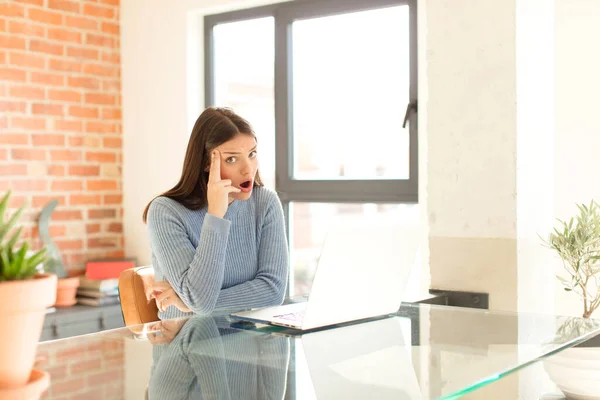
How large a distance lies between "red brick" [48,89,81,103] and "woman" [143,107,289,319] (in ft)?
5.18

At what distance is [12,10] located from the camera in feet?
11.7

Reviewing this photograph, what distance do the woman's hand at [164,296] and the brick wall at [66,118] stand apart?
174 cm

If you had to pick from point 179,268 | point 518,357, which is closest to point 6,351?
point 518,357

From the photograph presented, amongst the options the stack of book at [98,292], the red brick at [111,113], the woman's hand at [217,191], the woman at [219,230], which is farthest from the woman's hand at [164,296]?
the red brick at [111,113]

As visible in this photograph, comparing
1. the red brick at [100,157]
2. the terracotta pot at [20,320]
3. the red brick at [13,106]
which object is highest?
the red brick at [13,106]

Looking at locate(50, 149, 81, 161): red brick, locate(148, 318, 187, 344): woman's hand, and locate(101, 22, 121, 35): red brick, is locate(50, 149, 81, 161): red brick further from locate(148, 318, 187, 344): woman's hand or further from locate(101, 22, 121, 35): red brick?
locate(148, 318, 187, 344): woman's hand

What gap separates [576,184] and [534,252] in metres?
0.33

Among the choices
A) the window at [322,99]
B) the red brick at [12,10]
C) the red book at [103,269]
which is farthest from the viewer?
the red book at [103,269]

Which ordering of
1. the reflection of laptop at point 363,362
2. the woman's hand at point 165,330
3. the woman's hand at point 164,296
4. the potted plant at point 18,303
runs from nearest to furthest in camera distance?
the potted plant at point 18,303
the reflection of laptop at point 363,362
the woman's hand at point 165,330
the woman's hand at point 164,296

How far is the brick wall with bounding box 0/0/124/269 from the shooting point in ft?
11.8

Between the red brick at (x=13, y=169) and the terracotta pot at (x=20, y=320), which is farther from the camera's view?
the red brick at (x=13, y=169)

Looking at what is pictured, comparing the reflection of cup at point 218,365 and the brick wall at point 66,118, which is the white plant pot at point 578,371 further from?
the brick wall at point 66,118

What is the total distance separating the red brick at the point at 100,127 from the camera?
12.8 ft

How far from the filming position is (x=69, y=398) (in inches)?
37.5
